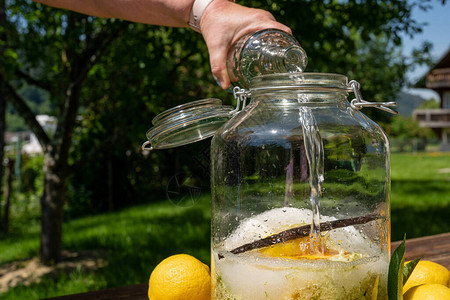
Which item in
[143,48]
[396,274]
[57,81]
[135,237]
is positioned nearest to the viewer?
[396,274]

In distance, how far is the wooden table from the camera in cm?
116

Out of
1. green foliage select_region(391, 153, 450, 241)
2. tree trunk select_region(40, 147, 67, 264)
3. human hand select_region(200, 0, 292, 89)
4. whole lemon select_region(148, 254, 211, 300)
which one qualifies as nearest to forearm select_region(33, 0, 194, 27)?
human hand select_region(200, 0, 292, 89)

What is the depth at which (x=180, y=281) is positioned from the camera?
964 mm

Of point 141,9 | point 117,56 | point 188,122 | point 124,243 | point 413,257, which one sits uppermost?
point 117,56

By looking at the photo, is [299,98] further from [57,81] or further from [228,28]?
[57,81]

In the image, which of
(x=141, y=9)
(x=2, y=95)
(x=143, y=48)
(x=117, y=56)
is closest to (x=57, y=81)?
(x=2, y=95)

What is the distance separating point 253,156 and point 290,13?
2.60 meters

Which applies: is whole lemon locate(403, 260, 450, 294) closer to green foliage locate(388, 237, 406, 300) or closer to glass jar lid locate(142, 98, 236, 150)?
green foliage locate(388, 237, 406, 300)

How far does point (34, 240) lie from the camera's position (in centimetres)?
526

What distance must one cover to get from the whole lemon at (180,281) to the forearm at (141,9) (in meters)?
0.66

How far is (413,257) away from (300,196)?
0.69 meters

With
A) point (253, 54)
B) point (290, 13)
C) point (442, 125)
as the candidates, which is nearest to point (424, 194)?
point (290, 13)

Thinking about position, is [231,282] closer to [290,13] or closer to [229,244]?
[229,244]

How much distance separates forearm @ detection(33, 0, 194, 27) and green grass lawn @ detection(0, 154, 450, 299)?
2021 millimetres
